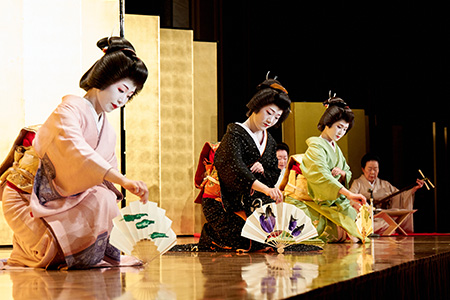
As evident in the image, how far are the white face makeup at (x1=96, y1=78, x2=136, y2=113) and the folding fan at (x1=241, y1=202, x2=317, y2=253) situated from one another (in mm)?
1160

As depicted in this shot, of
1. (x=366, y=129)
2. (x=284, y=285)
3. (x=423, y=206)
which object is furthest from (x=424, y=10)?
(x=284, y=285)

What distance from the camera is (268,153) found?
13.6ft

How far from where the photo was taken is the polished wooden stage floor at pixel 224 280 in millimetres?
1792

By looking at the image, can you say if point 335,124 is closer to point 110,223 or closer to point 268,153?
point 268,153

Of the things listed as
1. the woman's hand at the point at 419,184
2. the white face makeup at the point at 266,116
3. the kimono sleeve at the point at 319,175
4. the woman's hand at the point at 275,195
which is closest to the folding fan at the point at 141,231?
the woman's hand at the point at 275,195

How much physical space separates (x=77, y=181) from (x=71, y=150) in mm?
136

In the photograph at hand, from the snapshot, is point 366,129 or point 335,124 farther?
point 366,129

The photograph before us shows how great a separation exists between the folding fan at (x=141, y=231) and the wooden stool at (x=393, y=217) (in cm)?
520

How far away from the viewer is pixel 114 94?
114 inches

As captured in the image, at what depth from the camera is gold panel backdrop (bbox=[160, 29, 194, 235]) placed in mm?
7348

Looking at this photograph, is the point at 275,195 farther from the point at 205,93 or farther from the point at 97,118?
the point at 205,93

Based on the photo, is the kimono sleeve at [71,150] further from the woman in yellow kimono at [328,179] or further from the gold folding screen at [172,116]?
the gold folding screen at [172,116]

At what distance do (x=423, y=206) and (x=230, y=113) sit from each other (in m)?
3.10

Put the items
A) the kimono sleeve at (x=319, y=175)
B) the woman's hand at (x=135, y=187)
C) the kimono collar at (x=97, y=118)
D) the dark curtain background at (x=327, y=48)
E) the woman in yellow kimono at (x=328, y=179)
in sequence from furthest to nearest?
the dark curtain background at (x=327, y=48) < the woman in yellow kimono at (x=328, y=179) < the kimono sleeve at (x=319, y=175) < the kimono collar at (x=97, y=118) < the woman's hand at (x=135, y=187)
